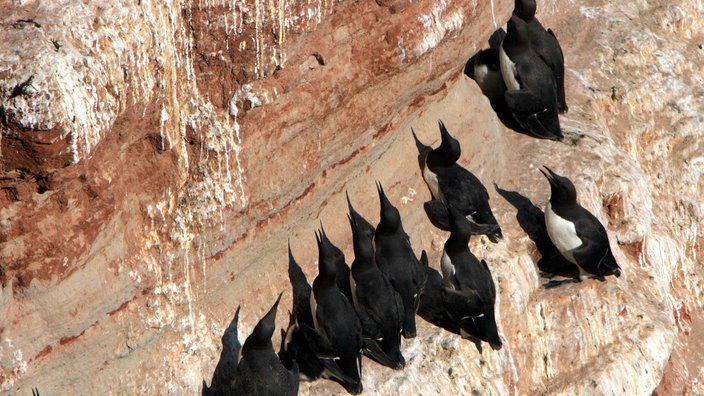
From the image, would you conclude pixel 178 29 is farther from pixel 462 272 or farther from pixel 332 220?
pixel 462 272

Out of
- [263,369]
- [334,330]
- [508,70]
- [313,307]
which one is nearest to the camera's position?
[263,369]

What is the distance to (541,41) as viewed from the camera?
1016cm

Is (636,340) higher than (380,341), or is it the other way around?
(380,341)

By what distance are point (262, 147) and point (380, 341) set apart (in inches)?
63.1

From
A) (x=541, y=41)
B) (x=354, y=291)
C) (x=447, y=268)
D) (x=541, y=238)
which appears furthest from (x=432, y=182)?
(x=541, y=41)

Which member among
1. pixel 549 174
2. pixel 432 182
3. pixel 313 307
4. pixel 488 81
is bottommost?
pixel 549 174

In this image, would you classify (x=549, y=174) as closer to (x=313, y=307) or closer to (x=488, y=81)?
(x=488, y=81)

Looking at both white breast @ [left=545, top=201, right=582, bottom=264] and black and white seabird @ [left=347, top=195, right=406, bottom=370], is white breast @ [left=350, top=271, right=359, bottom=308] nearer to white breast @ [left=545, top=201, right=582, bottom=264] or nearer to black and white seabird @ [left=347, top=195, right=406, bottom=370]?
black and white seabird @ [left=347, top=195, right=406, bottom=370]

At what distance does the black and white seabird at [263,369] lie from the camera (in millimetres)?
7020

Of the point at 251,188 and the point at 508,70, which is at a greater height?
the point at 251,188

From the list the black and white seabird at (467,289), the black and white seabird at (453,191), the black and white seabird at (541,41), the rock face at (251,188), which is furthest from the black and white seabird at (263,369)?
the black and white seabird at (541,41)

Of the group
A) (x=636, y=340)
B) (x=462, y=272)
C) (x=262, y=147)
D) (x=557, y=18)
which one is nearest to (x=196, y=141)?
(x=262, y=147)

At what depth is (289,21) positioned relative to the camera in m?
7.41

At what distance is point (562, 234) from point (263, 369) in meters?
2.98
